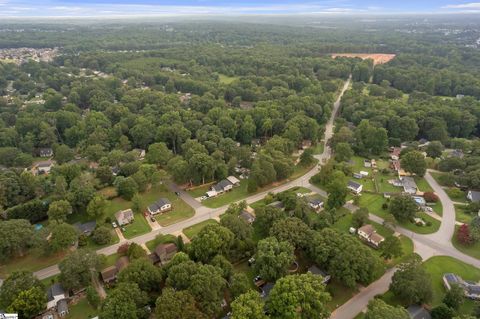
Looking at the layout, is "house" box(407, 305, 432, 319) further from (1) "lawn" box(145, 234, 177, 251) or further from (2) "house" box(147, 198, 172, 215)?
(2) "house" box(147, 198, 172, 215)

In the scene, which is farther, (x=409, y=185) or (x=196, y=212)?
(x=409, y=185)

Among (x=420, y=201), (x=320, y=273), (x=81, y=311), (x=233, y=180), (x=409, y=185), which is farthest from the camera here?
(x=233, y=180)

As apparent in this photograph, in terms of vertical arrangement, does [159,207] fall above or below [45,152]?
below

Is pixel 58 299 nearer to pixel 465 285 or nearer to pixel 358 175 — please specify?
pixel 465 285

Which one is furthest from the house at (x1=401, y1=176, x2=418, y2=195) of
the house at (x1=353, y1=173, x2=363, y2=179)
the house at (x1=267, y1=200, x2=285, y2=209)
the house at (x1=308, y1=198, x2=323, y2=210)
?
the house at (x1=267, y1=200, x2=285, y2=209)

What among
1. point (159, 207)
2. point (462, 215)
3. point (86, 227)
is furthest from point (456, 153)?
point (86, 227)

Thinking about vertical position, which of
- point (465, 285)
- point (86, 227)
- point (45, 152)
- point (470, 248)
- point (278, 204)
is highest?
point (45, 152)

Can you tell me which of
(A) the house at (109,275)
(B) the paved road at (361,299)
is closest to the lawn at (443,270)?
(B) the paved road at (361,299)
